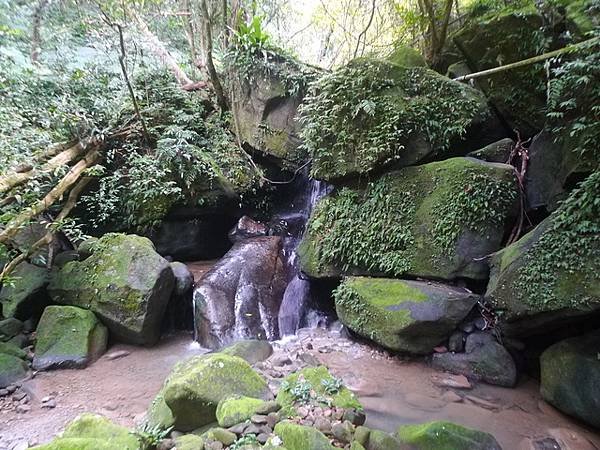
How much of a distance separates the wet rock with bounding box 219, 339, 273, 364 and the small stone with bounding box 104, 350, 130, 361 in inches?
63.7

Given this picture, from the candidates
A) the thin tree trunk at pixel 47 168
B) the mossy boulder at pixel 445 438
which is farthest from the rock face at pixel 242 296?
the mossy boulder at pixel 445 438

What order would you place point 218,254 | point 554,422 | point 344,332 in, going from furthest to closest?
point 218,254, point 344,332, point 554,422

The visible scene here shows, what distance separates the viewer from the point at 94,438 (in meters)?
2.94

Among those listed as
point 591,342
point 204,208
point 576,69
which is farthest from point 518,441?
point 204,208

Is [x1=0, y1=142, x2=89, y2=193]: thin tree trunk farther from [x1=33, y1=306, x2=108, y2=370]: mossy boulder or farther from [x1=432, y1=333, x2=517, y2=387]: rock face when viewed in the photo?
[x1=432, y1=333, x2=517, y2=387]: rock face

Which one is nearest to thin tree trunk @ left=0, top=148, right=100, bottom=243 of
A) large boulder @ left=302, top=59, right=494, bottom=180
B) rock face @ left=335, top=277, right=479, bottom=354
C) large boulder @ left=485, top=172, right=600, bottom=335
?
large boulder @ left=302, top=59, right=494, bottom=180

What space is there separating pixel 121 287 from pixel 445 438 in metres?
4.97

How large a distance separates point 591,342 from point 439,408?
190cm

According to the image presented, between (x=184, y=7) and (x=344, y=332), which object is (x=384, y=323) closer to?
(x=344, y=332)

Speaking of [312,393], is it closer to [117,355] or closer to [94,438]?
[94,438]

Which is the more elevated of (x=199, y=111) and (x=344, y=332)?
(x=199, y=111)

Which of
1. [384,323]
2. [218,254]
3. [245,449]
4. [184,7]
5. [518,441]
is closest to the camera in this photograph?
[245,449]

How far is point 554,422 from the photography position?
4.21 meters

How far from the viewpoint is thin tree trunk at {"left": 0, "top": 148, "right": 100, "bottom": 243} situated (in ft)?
17.5
